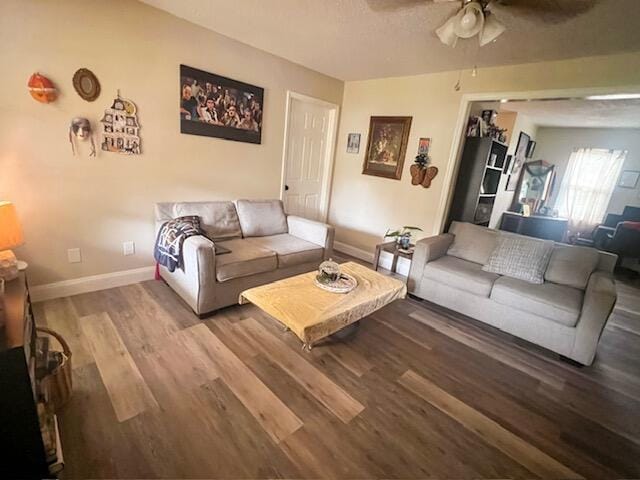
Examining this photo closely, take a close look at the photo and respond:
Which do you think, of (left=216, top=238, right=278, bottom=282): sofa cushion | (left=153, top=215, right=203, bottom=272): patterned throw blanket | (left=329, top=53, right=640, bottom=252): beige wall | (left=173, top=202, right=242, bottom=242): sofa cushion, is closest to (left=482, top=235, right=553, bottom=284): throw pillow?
(left=329, top=53, right=640, bottom=252): beige wall

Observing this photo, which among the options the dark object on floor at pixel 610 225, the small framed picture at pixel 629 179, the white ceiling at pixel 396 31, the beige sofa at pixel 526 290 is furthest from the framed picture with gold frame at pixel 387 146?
the small framed picture at pixel 629 179

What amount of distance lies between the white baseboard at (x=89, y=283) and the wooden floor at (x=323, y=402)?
134 mm

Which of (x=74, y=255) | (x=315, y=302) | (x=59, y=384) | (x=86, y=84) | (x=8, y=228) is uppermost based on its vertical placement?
(x=86, y=84)

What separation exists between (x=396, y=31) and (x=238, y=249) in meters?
2.35

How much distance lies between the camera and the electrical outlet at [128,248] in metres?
2.80

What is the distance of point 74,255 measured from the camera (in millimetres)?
2545

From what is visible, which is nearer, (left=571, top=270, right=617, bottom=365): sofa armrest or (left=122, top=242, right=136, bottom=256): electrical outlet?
(left=571, top=270, right=617, bottom=365): sofa armrest

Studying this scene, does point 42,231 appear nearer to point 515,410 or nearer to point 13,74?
point 13,74

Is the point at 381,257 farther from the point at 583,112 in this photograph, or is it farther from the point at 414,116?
the point at 583,112

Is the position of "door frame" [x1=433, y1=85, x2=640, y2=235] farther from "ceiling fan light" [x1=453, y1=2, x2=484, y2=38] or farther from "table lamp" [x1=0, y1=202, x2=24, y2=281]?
"table lamp" [x1=0, y1=202, x2=24, y2=281]

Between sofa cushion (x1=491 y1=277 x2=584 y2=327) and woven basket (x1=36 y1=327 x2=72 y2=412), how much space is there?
306 centimetres

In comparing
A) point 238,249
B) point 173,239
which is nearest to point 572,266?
point 238,249

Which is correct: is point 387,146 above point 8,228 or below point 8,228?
above

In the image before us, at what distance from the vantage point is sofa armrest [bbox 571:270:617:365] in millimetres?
2105
